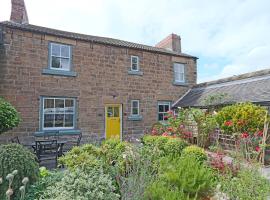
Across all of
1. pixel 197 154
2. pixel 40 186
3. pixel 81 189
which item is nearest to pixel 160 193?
pixel 81 189

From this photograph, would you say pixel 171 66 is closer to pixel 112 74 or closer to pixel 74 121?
pixel 112 74

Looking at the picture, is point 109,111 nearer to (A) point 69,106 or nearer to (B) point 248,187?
(A) point 69,106

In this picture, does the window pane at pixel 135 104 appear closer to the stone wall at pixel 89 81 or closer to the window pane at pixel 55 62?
the stone wall at pixel 89 81

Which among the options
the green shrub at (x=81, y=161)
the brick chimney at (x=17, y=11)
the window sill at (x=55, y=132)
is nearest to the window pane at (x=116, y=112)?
the window sill at (x=55, y=132)

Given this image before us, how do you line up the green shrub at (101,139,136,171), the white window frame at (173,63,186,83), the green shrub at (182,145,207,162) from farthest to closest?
the white window frame at (173,63,186,83)
the green shrub at (182,145,207,162)
the green shrub at (101,139,136,171)

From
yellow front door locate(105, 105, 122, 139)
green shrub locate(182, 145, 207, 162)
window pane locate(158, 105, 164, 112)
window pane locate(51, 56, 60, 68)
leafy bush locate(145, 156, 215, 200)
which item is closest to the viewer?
leafy bush locate(145, 156, 215, 200)

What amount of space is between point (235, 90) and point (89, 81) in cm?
876

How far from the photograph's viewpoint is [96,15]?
32.9 ft

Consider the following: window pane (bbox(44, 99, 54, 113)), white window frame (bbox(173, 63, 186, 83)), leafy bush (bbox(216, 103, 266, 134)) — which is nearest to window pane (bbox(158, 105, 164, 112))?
white window frame (bbox(173, 63, 186, 83))

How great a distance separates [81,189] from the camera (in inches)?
143

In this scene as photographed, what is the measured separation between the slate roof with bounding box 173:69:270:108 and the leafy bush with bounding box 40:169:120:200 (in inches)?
362

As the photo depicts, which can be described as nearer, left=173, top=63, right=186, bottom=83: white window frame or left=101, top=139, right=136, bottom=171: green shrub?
left=101, top=139, right=136, bottom=171: green shrub

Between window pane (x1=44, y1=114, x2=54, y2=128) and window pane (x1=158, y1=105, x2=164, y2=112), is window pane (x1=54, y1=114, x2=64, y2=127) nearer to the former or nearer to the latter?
window pane (x1=44, y1=114, x2=54, y2=128)

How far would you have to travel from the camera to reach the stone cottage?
34.6 feet
